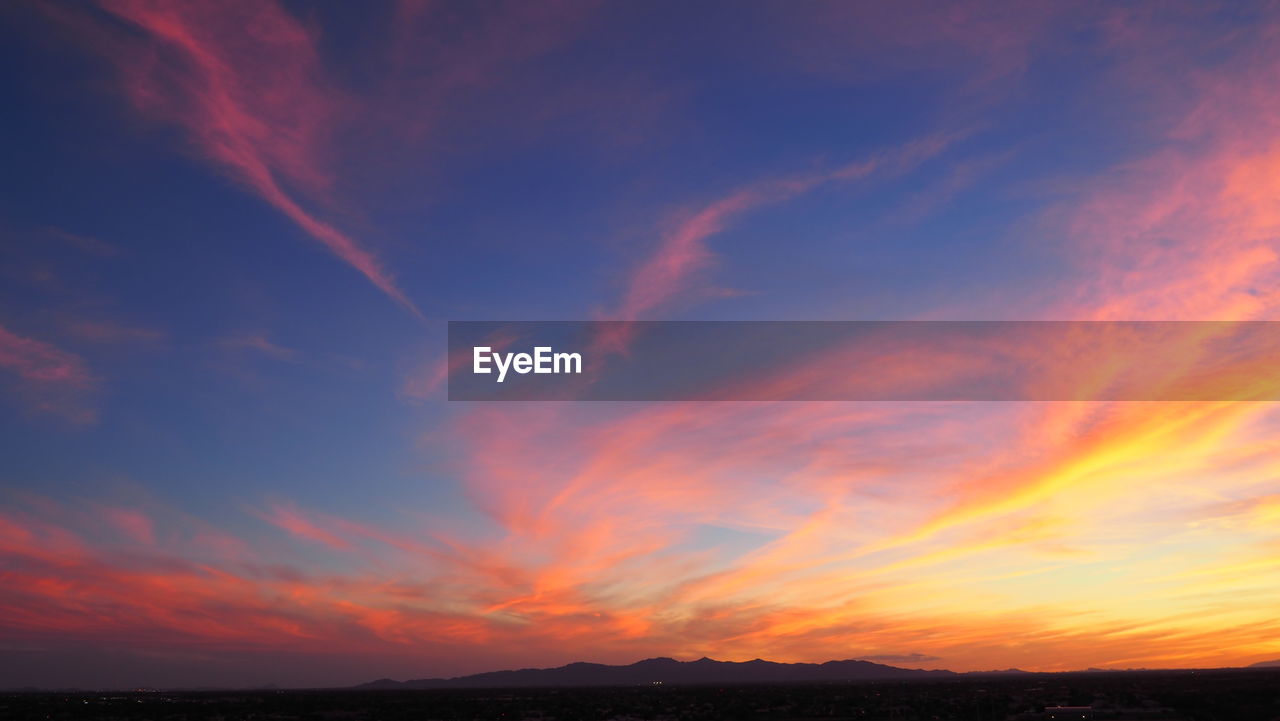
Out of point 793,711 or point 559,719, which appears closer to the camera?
point 559,719

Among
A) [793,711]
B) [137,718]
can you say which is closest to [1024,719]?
[793,711]

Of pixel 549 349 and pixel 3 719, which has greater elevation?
pixel 549 349

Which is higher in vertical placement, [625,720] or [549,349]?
[549,349]

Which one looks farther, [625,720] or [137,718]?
[137,718]

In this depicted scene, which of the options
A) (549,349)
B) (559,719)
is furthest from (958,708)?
(549,349)

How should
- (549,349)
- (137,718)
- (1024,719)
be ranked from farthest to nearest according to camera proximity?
1. (137,718)
2. (1024,719)
3. (549,349)

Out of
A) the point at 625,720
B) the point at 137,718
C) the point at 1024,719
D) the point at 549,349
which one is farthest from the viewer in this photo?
the point at 137,718

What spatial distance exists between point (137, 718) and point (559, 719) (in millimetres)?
47699

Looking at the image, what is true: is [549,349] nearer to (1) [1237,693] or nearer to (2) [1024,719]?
(2) [1024,719]

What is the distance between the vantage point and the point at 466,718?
328ft

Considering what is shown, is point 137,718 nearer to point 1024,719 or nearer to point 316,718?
point 316,718

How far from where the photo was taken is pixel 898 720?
263 ft

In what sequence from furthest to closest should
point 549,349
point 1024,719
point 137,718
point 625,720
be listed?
point 137,718 < point 625,720 < point 1024,719 < point 549,349

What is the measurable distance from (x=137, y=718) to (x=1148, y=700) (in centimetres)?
11412
